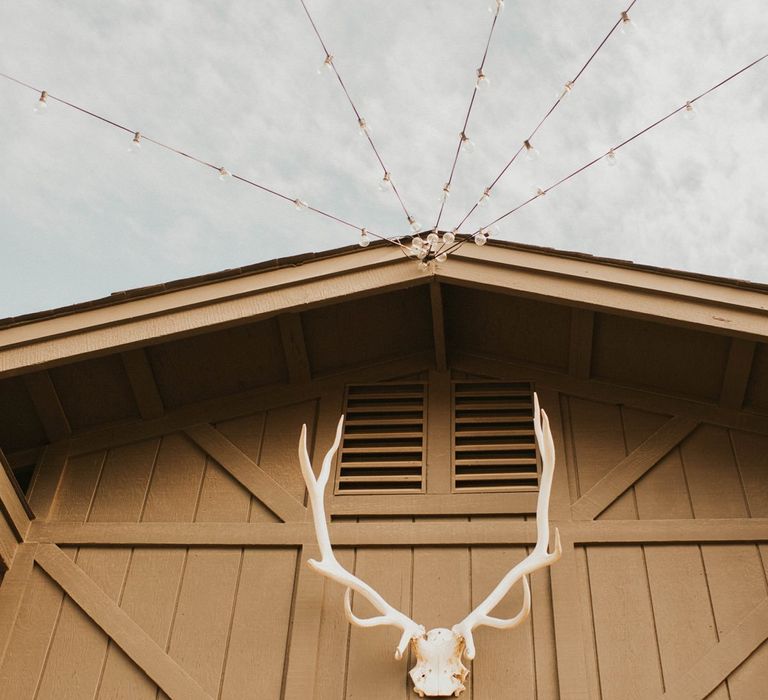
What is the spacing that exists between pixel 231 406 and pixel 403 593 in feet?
4.95

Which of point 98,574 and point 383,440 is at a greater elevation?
point 383,440

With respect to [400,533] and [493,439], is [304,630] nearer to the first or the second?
[400,533]

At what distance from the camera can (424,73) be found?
5527 mm

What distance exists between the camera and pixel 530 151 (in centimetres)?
327

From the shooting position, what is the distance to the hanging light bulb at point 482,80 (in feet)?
10.6

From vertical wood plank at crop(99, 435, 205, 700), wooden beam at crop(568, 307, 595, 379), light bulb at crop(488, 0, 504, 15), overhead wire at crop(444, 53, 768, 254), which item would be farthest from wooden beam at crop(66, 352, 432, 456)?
light bulb at crop(488, 0, 504, 15)

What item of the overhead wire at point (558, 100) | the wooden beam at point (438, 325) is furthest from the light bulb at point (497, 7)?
the wooden beam at point (438, 325)

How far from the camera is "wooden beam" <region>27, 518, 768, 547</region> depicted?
3.95m

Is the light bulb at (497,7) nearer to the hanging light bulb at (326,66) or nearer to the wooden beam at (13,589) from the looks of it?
the hanging light bulb at (326,66)

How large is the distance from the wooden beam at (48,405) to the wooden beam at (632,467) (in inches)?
109

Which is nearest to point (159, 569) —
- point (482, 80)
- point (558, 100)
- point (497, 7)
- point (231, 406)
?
point (231, 406)

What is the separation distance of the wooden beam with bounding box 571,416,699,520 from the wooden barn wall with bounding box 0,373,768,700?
2 cm

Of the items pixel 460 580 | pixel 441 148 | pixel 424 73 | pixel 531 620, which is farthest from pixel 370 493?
pixel 424 73

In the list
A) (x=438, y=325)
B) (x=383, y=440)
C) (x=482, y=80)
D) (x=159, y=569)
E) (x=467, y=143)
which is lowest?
(x=159, y=569)
